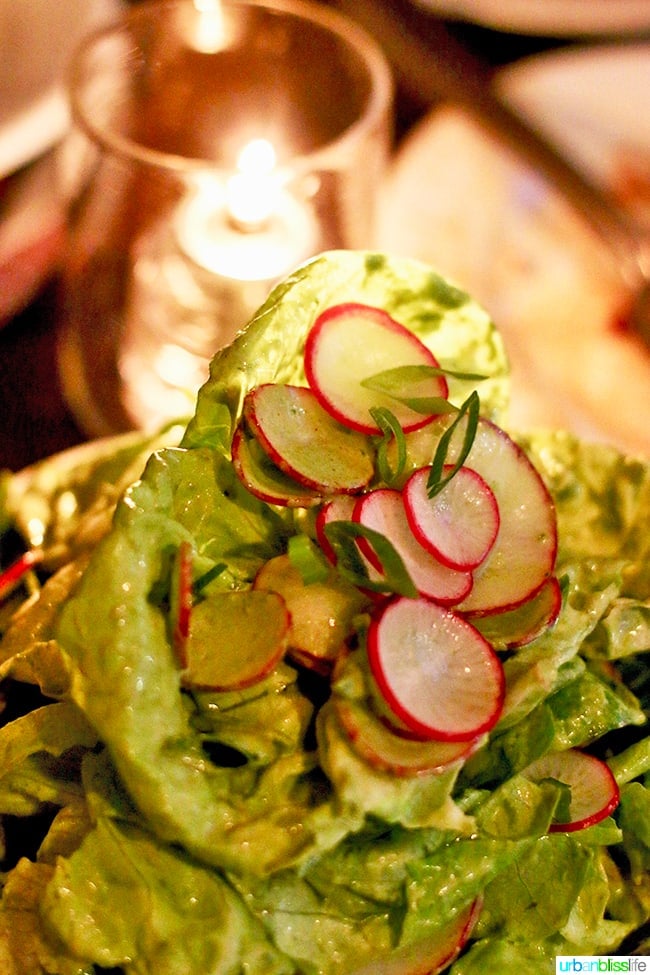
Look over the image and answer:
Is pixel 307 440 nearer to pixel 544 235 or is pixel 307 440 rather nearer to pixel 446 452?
pixel 446 452

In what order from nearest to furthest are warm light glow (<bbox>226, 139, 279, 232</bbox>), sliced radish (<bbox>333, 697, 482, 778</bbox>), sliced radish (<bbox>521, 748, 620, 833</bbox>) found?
sliced radish (<bbox>333, 697, 482, 778</bbox>) < sliced radish (<bbox>521, 748, 620, 833</bbox>) < warm light glow (<bbox>226, 139, 279, 232</bbox>)

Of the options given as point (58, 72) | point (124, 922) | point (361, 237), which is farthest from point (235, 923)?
point (58, 72)

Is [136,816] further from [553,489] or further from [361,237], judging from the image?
[361,237]

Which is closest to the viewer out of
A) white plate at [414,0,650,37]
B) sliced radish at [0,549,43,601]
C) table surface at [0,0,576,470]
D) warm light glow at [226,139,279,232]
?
sliced radish at [0,549,43,601]

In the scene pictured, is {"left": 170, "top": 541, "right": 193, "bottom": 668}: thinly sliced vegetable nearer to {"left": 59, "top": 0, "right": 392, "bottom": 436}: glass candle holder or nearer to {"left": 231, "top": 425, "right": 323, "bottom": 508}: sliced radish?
{"left": 231, "top": 425, "right": 323, "bottom": 508}: sliced radish

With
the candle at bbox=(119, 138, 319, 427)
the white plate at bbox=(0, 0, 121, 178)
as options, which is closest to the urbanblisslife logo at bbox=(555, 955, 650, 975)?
the candle at bbox=(119, 138, 319, 427)

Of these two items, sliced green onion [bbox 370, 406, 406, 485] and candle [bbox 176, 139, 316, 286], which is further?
candle [bbox 176, 139, 316, 286]

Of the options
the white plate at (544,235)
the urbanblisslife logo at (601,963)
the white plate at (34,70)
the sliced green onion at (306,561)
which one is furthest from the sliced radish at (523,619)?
the white plate at (34,70)
